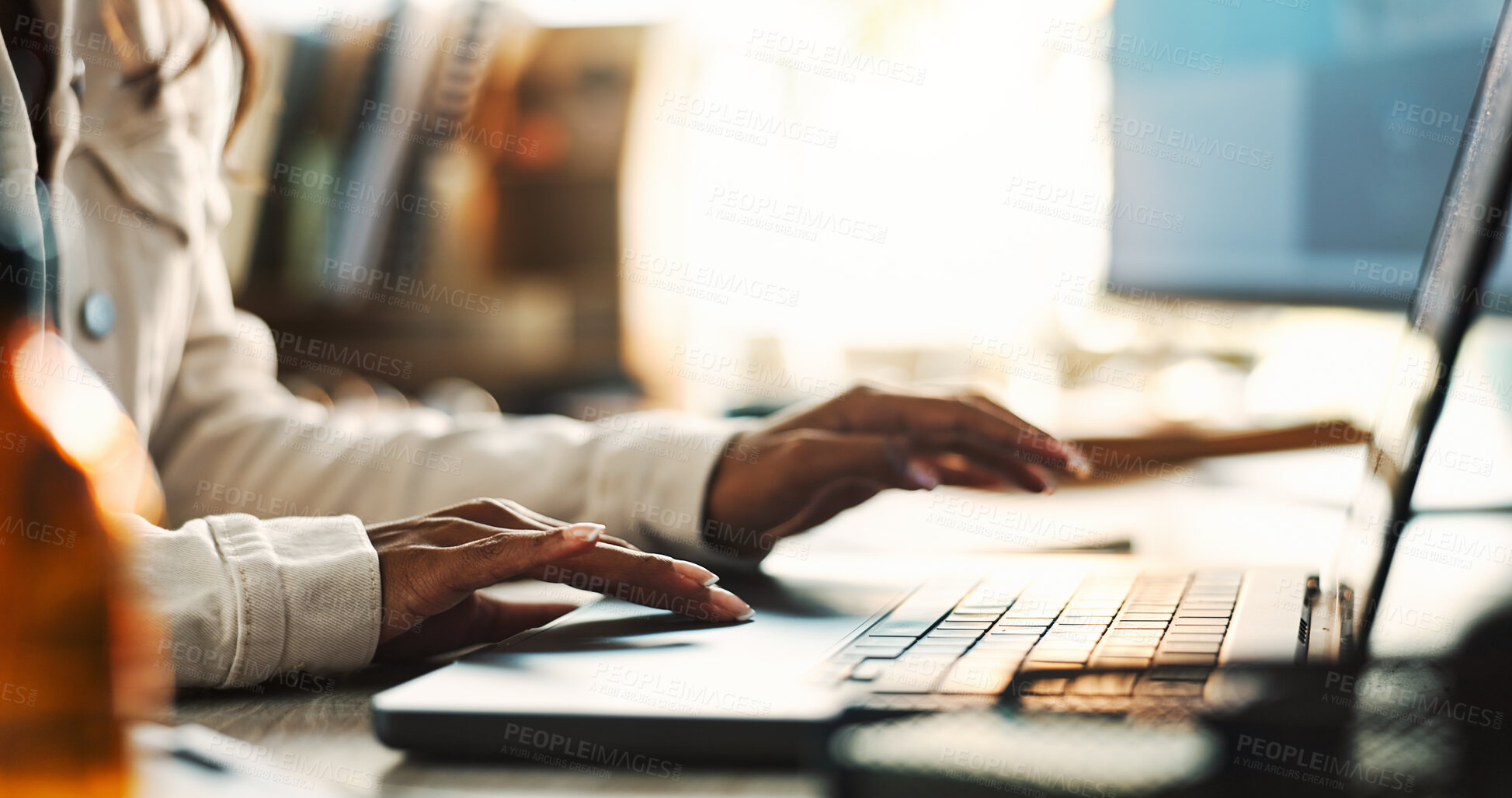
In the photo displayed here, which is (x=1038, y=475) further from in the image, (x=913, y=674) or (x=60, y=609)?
(x=60, y=609)

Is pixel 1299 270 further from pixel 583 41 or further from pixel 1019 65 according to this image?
pixel 583 41

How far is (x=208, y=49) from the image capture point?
54cm

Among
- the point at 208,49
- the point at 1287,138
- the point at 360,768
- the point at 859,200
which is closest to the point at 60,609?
the point at 360,768

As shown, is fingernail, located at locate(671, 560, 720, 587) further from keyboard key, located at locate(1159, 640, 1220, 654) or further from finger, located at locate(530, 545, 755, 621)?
keyboard key, located at locate(1159, 640, 1220, 654)

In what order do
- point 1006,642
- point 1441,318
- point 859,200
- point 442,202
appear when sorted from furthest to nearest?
1. point 859,200
2. point 442,202
3. point 1441,318
4. point 1006,642

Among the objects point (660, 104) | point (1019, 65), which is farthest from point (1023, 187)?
point (660, 104)

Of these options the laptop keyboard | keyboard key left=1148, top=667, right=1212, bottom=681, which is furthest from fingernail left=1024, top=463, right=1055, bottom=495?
keyboard key left=1148, top=667, right=1212, bottom=681

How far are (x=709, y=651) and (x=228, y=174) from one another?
56 centimetres

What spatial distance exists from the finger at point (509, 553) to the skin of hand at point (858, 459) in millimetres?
187

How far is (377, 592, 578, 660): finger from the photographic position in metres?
0.36

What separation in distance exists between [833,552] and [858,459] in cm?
7

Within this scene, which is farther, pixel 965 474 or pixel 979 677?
pixel 965 474

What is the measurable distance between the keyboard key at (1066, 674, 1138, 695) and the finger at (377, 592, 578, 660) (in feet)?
0.70

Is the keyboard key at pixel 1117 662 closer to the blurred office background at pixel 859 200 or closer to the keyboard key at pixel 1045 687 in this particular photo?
the keyboard key at pixel 1045 687
